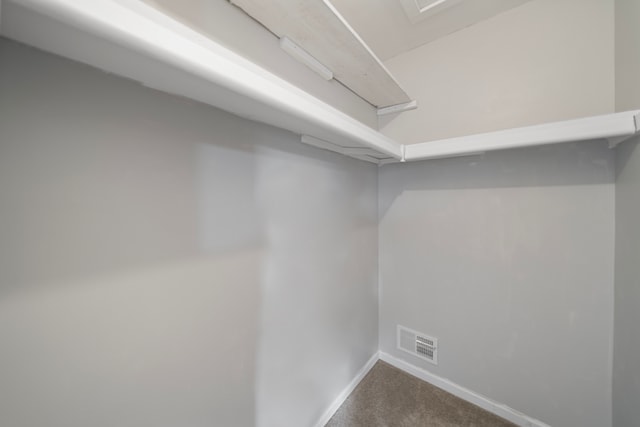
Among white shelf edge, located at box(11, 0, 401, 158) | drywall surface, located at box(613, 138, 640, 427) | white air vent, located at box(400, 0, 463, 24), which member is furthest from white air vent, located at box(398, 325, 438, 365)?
white air vent, located at box(400, 0, 463, 24)

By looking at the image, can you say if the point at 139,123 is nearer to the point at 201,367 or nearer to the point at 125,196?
the point at 125,196

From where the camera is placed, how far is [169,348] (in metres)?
0.66

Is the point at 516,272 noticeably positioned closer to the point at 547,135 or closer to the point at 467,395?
the point at 547,135

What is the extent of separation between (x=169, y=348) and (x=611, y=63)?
7.00 ft

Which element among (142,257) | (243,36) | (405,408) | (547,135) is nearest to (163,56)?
(142,257)

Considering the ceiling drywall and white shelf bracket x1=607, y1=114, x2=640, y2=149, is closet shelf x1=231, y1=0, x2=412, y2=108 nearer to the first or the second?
the ceiling drywall

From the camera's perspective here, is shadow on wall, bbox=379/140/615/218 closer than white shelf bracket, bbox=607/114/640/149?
No

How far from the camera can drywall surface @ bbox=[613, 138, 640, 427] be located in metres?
0.85

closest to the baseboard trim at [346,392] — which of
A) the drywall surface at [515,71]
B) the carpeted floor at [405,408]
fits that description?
the carpeted floor at [405,408]

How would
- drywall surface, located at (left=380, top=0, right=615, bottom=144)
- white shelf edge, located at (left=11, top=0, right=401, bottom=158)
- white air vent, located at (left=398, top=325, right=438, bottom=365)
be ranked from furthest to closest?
white air vent, located at (left=398, top=325, right=438, bottom=365)
drywall surface, located at (left=380, top=0, right=615, bottom=144)
white shelf edge, located at (left=11, top=0, right=401, bottom=158)

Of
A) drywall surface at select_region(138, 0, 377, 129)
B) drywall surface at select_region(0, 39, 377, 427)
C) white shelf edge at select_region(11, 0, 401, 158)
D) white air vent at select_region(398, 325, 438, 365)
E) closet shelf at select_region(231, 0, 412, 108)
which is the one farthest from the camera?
white air vent at select_region(398, 325, 438, 365)

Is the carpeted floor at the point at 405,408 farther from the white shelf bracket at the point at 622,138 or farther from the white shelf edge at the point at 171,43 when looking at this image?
the white shelf edge at the point at 171,43

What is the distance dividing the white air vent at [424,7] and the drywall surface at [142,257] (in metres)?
0.98

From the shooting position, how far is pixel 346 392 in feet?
4.64
